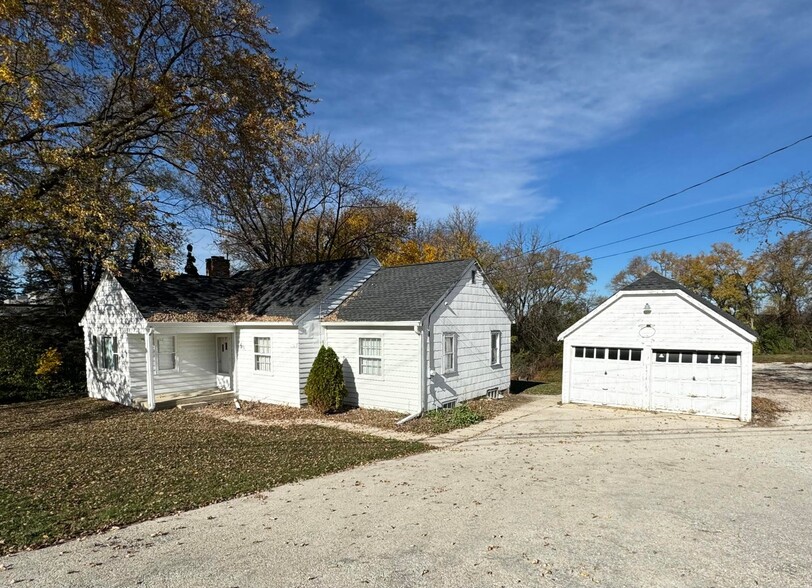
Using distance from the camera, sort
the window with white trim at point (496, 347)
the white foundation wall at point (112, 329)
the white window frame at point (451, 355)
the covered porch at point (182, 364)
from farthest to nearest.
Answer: the window with white trim at point (496, 347) < the white foundation wall at point (112, 329) < the covered porch at point (182, 364) < the white window frame at point (451, 355)

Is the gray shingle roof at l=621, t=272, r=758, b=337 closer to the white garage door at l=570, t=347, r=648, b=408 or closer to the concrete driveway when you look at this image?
the white garage door at l=570, t=347, r=648, b=408

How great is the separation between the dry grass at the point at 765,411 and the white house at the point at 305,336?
776 cm

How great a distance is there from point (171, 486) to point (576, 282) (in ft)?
110

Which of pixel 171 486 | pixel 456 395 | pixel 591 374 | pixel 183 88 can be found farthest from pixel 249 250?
pixel 171 486

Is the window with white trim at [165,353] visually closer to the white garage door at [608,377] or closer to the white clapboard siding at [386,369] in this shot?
the white clapboard siding at [386,369]

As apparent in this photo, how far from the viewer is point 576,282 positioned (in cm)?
3603

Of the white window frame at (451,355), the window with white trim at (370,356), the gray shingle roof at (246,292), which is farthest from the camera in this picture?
the gray shingle roof at (246,292)

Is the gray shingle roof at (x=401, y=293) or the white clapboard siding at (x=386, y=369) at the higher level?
the gray shingle roof at (x=401, y=293)

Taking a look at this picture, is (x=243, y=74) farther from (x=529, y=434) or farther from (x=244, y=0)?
(x=529, y=434)

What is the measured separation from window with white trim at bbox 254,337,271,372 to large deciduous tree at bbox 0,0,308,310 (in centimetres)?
440

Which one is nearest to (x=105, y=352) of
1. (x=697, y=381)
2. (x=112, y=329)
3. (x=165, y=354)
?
(x=112, y=329)

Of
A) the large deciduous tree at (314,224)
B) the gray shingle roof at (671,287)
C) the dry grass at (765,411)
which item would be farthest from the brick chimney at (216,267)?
the dry grass at (765,411)

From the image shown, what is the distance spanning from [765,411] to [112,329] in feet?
70.2

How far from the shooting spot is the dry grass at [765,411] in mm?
12953
